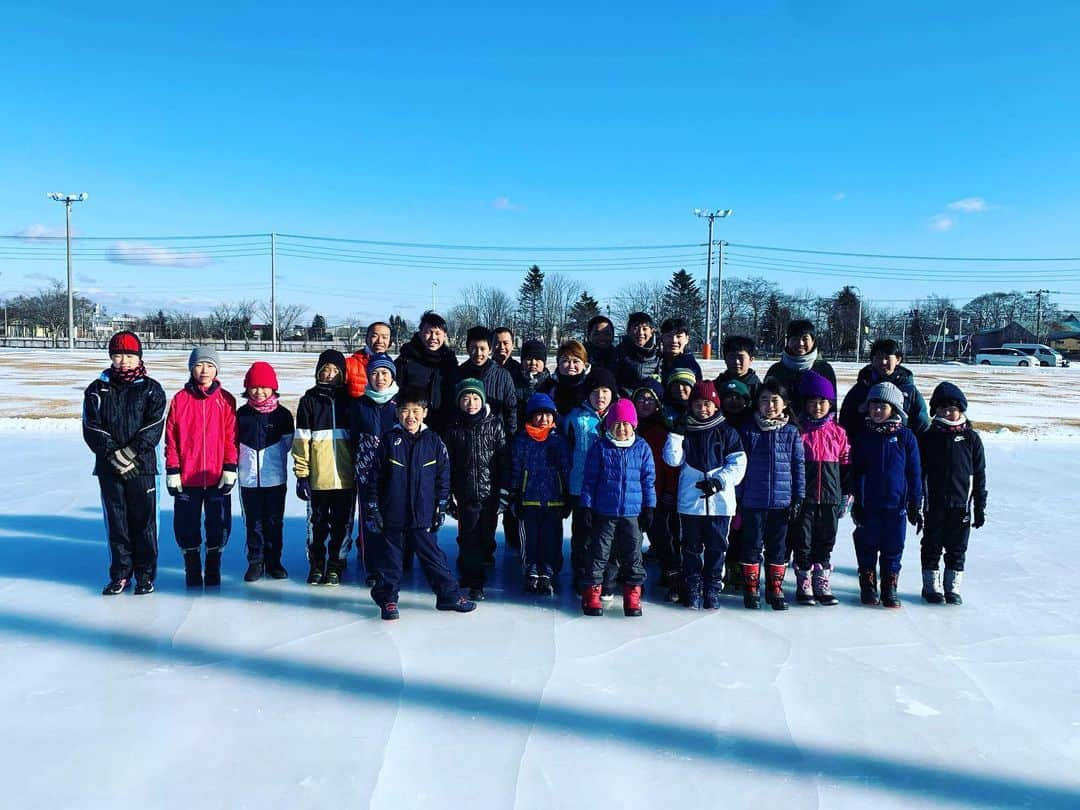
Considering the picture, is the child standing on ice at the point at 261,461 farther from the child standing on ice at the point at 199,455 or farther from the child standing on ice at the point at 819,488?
the child standing on ice at the point at 819,488

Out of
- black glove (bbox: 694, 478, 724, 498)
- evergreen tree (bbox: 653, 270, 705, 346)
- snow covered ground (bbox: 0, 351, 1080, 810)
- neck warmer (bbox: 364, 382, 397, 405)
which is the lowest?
snow covered ground (bbox: 0, 351, 1080, 810)

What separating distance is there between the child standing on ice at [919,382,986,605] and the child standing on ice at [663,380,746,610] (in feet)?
3.97

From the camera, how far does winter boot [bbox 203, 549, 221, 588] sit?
13.7 ft

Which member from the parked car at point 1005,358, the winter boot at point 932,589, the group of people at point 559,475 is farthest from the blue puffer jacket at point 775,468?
the parked car at point 1005,358

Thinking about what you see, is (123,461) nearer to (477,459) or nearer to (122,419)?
(122,419)

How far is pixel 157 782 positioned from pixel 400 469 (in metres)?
1.79

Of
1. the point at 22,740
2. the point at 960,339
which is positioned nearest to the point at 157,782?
the point at 22,740

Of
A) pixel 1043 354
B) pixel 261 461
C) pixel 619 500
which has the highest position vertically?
pixel 1043 354

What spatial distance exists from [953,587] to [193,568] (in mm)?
4637

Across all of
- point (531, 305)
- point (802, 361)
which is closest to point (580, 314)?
point (531, 305)

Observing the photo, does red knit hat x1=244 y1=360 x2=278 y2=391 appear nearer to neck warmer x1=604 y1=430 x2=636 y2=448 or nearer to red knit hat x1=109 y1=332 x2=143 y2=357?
red knit hat x1=109 y1=332 x2=143 y2=357

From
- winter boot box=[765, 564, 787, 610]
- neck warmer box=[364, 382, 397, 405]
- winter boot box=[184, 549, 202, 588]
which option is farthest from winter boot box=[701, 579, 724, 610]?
winter boot box=[184, 549, 202, 588]

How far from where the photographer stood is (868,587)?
412 cm

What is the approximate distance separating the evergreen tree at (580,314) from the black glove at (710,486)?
5554cm
